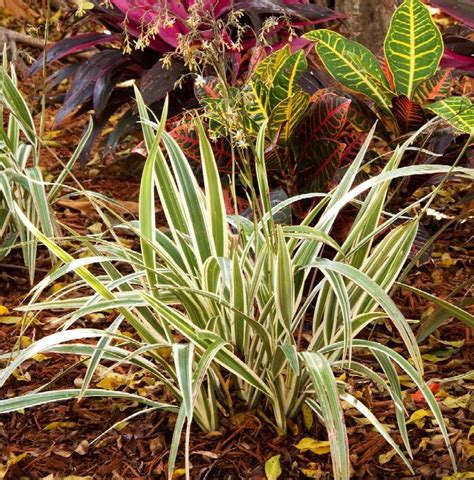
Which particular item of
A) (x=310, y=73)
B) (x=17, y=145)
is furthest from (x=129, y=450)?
(x=310, y=73)

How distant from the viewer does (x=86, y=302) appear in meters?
1.89

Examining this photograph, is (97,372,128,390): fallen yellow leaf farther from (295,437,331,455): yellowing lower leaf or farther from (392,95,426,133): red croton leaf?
(392,95,426,133): red croton leaf

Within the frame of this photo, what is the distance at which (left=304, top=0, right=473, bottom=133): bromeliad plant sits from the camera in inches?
92.6

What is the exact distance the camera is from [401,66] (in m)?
2.42

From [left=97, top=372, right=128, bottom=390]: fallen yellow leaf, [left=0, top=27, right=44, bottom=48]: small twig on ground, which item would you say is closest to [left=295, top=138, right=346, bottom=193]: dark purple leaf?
[left=97, top=372, right=128, bottom=390]: fallen yellow leaf

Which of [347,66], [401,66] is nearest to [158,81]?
[347,66]

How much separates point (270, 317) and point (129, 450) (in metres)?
0.47

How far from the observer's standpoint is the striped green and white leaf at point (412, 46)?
2.34 meters

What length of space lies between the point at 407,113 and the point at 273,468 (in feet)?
3.45

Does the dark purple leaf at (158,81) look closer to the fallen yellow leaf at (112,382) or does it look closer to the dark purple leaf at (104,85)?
the dark purple leaf at (104,85)

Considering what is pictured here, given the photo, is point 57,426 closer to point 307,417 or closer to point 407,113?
point 307,417

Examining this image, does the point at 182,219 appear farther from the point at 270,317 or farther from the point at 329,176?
the point at 329,176

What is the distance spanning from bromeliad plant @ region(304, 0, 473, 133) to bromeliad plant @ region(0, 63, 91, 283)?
2.64 feet

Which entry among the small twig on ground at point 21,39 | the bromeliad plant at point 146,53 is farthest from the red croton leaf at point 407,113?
the small twig on ground at point 21,39
